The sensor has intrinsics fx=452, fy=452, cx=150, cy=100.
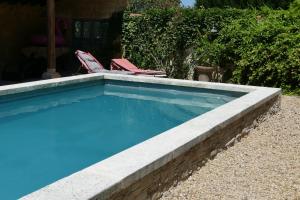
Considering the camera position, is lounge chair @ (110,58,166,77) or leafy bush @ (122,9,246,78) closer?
lounge chair @ (110,58,166,77)

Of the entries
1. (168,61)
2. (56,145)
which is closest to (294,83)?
(168,61)

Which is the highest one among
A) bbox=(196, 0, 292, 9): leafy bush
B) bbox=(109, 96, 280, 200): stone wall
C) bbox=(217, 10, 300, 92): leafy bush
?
bbox=(196, 0, 292, 9): leafy bush

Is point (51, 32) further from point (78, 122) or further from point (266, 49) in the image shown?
point (266, 49)

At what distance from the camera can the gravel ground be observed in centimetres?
515

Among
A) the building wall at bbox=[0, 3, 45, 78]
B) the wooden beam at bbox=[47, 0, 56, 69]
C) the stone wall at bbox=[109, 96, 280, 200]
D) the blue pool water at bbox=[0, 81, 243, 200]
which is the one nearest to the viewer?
the stone wall at bbox=[109, 96, 280, 200]

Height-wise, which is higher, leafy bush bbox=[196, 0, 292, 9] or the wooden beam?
leafy bush bbox=[196, 0, 292, 9]

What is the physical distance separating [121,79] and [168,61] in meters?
3.37

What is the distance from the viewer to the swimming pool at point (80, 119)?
6.16 m

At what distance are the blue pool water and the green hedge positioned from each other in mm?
2683

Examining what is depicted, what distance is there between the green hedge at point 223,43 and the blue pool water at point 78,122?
2.68 metres

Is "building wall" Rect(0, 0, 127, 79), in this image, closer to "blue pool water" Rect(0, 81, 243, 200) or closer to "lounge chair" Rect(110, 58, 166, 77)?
"lounge chair" Rect(110, 58, 166, 77)

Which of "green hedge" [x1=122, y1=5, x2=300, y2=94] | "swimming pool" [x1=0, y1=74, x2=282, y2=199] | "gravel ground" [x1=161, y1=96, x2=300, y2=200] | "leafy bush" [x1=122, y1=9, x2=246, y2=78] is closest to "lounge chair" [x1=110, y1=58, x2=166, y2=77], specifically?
"leafy bush" [x1=122, y1=9, x2=246, y2=78]

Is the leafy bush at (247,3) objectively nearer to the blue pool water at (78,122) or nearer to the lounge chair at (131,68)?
the lounge chair at (131,68)

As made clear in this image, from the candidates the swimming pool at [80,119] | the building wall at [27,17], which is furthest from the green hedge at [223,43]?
the swimming pool at [80,119]
